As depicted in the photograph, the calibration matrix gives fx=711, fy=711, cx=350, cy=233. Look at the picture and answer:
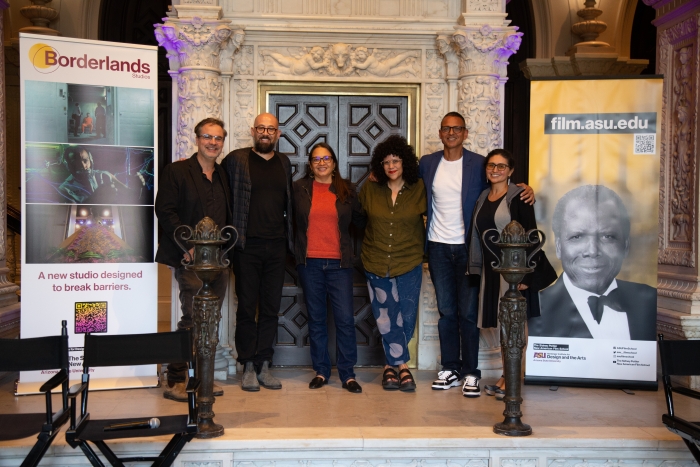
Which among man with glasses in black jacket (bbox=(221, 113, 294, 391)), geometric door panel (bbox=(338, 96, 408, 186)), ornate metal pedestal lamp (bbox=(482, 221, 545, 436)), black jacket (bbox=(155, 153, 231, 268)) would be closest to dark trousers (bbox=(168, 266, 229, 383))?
black jacket (bbox=(155, 153, 231, 268))

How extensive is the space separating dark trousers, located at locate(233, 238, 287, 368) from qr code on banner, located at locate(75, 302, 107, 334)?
94 centimetres

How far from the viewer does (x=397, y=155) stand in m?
4.99

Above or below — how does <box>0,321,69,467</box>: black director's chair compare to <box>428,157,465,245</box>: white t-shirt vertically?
below

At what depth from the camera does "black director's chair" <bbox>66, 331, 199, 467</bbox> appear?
3268mm

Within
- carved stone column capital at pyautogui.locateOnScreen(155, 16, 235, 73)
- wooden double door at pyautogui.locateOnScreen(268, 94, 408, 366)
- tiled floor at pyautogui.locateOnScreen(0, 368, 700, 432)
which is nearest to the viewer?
→ tiled floor at pyautogui.locateOnScreen(0, 368, 700, 432)

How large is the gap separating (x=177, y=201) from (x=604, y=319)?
3.14 m

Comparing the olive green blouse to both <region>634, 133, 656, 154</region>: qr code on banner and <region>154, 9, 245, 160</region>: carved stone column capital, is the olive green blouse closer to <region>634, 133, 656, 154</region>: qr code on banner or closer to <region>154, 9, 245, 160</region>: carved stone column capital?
<region>154, 9, 245, 160</region>: carved stone column capital

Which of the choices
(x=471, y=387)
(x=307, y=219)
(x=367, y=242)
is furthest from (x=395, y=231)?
(x=471, y=387)

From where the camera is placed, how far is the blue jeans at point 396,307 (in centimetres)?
507

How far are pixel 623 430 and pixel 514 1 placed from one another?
652cm

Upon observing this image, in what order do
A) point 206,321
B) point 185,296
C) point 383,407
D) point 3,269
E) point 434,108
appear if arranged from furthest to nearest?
point 434,108, point 3,269, point 185,296, point 383,407, point 206,321

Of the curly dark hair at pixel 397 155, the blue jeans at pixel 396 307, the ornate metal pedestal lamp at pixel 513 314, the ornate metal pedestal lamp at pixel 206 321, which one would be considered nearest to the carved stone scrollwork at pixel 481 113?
the curly dark hair at pixel 397 155

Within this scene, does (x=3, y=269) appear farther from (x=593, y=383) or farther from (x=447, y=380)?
(x=593, y=383)

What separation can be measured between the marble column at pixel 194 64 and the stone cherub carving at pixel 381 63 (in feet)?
3.05
